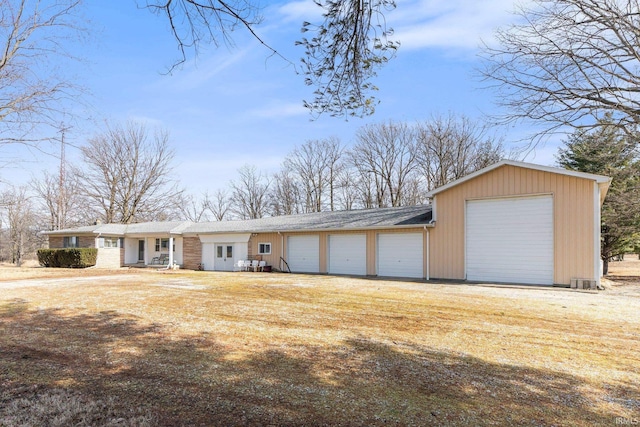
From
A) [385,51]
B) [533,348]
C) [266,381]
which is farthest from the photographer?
[533,348]

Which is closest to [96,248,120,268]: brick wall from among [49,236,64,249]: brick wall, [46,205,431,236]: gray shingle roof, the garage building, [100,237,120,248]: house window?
[100,237,120,248]: house window

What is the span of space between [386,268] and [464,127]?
19.7 m

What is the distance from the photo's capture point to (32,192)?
1490 inches

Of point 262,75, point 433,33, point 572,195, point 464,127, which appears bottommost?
point 572,195

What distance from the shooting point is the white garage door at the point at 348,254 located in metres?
19.0

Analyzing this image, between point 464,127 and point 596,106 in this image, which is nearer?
point 596,106

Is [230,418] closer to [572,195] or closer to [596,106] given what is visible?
[596,106]

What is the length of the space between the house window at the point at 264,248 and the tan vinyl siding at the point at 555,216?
1012 centimetres

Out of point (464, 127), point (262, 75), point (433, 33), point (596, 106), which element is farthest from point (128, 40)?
point (464, 127)

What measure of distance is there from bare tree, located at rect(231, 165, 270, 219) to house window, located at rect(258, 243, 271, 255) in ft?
67.6

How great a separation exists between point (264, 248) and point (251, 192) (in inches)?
895

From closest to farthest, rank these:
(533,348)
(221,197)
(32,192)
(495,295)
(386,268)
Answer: (533,348) → (495,295) → (386,268) → (32,192) → (221,197)

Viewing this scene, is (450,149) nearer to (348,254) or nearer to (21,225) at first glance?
(348,254)

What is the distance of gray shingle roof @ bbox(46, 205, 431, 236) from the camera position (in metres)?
18.5
